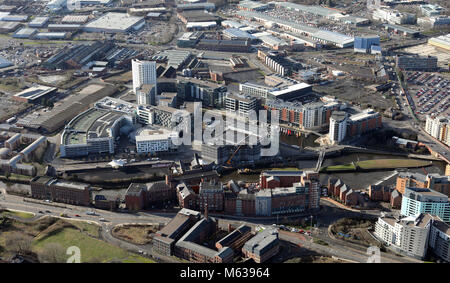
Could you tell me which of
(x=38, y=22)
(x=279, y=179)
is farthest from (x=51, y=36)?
(x=279, y=179)

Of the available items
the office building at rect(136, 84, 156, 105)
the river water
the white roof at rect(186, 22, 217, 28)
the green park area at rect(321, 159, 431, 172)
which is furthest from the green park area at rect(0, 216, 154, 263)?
the white roof at rect(186, 22, 217, 28)

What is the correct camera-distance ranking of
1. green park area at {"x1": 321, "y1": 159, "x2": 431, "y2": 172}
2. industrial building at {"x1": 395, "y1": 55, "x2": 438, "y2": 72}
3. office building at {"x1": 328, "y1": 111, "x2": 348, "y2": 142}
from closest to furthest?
green park area at {"x1": 321, "y1": 159, "x2": 431, "y2": 172}
office building at {"x1": 328, "y1": 111, "x2": 348, "y2": 142}
industrial building at {"x1": 395, "y1": 55, "x2": 438, "y2": 72}

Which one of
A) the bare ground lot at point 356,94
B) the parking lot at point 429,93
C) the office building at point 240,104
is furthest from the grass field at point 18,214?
the parking lot at point 429,93

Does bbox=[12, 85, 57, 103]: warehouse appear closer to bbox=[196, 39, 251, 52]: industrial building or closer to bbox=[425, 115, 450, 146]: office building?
bbox=[196, 39, 251, 52]: industrial building

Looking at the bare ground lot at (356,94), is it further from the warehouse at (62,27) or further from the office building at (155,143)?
the warehouse at (62,27)

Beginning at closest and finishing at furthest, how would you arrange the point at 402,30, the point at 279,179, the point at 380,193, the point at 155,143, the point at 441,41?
the point at 380,193 → the point at 279,179 → the point at 155,143 → the point at 441,41 → the point at 402,30

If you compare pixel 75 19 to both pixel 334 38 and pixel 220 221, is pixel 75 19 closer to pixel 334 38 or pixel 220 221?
pixel 334 38

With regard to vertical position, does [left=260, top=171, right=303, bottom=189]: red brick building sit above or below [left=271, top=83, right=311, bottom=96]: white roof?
below
